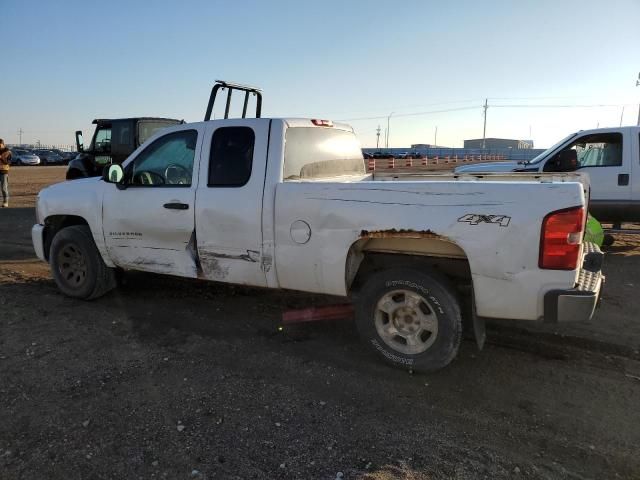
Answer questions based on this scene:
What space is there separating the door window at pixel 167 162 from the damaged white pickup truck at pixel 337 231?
0.01m

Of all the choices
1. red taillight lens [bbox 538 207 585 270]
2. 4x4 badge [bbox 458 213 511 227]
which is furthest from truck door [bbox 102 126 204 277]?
red taillight lens [bbox 538 207 585 270]

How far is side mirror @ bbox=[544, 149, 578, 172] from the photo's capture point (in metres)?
8.03

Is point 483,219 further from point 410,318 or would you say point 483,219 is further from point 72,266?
point 72,266

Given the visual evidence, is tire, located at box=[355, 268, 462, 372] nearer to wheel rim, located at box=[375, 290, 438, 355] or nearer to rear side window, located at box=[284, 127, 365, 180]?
A: wheel rim, located at box=[375, 290, 438, 355]

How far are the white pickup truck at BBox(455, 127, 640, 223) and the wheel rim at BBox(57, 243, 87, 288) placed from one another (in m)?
7.31

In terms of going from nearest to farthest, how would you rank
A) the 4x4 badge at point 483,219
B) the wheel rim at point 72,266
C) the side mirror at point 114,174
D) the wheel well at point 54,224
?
the 4x4 badge at point 483,219 → the side mirror at point 114,174 → the wheel rim at point 72,266 → the wheel well at point 54,224

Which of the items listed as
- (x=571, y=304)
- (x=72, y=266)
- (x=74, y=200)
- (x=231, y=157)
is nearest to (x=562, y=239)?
(x=571, y=304)

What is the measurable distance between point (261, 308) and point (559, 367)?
115 inches

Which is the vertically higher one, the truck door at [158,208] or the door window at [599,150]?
the door window at [599,150]

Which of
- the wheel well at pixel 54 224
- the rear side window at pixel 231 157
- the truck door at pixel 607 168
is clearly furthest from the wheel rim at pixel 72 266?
the truck door at pixel 607 168

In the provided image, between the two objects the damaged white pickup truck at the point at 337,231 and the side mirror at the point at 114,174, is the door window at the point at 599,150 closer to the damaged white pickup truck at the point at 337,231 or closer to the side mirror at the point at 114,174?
the damaged white pickup truck at the point at 337,231

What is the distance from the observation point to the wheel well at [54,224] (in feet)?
18.5

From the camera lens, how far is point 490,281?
3334 millimetres

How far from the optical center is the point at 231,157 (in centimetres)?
440
